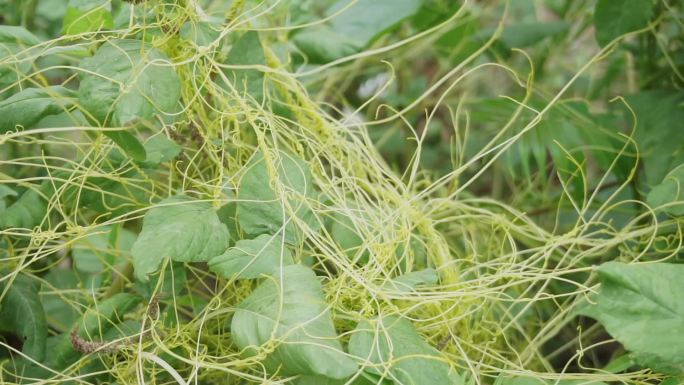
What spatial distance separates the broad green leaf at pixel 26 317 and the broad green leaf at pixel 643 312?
53 cm

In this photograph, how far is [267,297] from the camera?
0.67 metres

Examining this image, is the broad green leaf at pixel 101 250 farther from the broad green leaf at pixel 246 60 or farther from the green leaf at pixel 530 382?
the green leaf at pixel 530 382

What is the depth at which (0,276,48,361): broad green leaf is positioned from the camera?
A: 2.55 ft

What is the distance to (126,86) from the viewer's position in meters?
0.70

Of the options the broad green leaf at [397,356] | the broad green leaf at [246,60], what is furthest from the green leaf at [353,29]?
the broad green leaf at [397,356]

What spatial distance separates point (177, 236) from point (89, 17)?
0.27 metres

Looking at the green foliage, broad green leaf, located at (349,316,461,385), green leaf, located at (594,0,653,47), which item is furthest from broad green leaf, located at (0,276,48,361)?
green leaf, located at (594,0,653,47)

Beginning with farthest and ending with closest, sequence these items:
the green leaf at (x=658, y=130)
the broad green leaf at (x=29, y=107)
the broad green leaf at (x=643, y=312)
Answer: the green leaf at (x=658, y=130)
the broad green leaf at (x=29, y=107)
the broad green leaf at (x=643, y=312)

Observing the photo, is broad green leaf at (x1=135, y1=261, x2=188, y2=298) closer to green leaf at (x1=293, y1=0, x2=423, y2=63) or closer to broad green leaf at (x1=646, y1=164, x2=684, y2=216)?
green leaf at (x1=293, y1=0, x2=423, y2=63)

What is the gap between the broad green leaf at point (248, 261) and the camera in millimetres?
674

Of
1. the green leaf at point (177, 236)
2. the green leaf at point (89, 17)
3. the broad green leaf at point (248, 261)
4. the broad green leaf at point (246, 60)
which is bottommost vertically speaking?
the broad green leaf at point (248, 261)

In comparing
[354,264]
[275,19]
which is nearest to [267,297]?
[354,264]

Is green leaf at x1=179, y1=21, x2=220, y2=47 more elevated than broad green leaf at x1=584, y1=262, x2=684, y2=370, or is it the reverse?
green leaf at x1=179, y1=21, x2=220, y2=47

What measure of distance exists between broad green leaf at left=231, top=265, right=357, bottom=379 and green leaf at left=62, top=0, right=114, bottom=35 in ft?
1.01
